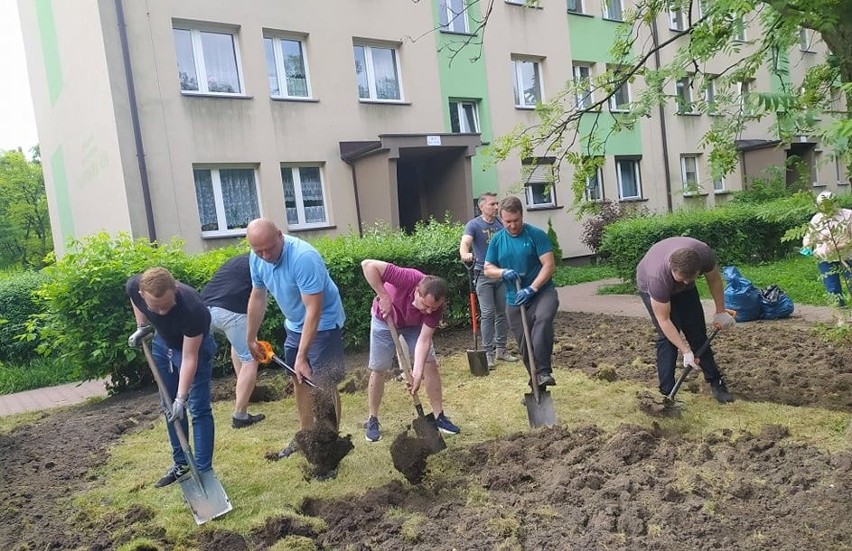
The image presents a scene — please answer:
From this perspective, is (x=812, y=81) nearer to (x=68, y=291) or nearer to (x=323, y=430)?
(x=323, y=430)

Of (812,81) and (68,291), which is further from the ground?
(812,81)

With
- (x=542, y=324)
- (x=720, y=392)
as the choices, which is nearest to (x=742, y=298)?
(x=720, y=392)

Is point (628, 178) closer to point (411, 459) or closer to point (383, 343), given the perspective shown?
point (383, 343)

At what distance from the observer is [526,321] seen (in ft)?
16.7

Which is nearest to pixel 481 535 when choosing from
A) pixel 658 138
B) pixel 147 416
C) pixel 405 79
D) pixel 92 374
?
pixel 147 416

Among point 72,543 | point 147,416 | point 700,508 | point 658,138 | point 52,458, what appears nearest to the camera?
point 700,508

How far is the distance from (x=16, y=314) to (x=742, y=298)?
10.8 meters

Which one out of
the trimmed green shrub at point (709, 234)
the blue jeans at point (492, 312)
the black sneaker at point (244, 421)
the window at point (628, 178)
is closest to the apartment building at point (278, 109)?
the trimmed green shrub at point (709, 234)

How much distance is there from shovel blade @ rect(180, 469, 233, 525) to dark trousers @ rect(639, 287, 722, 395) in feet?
10.6

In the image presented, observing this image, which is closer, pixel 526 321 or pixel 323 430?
pixel 323 430

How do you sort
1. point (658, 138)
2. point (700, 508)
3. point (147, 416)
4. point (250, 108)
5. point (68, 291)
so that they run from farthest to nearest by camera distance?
point (658, 138)
point (250, 108)
point (68, 291)
point (147, 416)
point (700, 508)

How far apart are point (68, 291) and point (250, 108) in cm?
704

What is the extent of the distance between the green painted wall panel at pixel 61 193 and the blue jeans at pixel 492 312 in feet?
42.6

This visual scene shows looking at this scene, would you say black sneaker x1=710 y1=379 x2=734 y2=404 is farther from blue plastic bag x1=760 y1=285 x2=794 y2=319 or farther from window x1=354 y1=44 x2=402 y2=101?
window x1=354 y1=44 x2=402 y2=101
